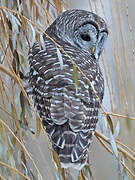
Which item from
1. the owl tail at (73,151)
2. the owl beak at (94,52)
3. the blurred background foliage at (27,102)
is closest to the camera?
the blurred background foliage at (27,102)

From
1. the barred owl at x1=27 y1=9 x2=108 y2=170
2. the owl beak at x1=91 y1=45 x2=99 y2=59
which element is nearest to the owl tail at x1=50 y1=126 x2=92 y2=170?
the barred owl at x1=27 y1=9 x2=108 y2=170

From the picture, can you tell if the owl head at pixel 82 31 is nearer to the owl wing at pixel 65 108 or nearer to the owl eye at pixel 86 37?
the owl eye at pixel 86 37

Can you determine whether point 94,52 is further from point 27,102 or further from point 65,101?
point 27,102

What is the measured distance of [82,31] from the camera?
6.36ft

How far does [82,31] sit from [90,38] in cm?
5

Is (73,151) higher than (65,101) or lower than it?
lower

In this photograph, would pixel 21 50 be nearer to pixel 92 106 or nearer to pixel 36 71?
pixel 36 71

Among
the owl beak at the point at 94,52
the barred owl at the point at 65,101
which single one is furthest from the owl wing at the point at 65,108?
the owl beak at the point at 94,52

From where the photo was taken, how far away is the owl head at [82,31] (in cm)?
188

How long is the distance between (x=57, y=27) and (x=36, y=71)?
551mm

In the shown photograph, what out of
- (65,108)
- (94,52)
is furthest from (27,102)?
(94,52)

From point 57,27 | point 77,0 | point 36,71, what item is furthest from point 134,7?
point 36,71

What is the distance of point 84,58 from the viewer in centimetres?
164

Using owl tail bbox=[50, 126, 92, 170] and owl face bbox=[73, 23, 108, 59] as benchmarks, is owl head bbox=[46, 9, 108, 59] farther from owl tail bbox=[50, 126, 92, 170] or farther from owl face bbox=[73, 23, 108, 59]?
owl tail bbox=[50, 126, 92, 170]
